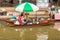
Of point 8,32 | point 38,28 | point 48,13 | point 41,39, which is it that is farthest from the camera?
point 48,13

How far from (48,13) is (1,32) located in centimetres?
679

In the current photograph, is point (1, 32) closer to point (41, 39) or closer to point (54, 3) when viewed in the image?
point (41, 39)

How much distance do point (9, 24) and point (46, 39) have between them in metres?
5.33

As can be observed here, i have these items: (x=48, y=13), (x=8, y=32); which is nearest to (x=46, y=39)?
(x=8, y=32)

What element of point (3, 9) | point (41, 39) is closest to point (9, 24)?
point (3, 9)

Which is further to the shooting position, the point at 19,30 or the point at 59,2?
the point at 59,2

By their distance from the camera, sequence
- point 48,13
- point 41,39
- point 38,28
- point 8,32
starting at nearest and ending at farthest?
point 41,39 → point 8,32 → point 38,28 → point 48,13

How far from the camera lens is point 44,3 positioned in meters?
23.0

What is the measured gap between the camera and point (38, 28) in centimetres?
1911

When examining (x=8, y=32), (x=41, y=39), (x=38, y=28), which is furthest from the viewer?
(x=38, y=28)

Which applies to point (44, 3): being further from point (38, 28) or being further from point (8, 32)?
point (8, 32)

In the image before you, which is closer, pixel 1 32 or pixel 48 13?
pixel 1 32

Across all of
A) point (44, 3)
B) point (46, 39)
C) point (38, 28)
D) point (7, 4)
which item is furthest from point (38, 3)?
point (46, 39)

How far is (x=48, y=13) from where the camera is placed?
2295cm
